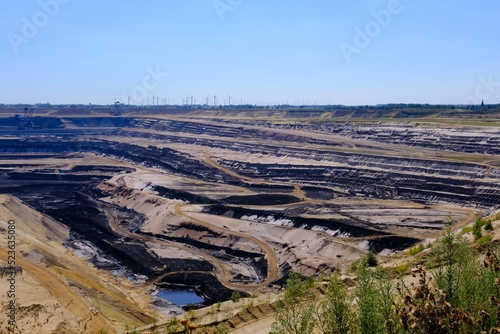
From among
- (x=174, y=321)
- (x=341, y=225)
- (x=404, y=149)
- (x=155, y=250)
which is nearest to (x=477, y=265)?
(x=174, y=321)

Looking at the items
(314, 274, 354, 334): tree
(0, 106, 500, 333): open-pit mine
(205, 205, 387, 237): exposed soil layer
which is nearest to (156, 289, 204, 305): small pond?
(0, 106, 500, 333): open-pit mine

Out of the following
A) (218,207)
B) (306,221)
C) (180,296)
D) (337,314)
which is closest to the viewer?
(337,314)

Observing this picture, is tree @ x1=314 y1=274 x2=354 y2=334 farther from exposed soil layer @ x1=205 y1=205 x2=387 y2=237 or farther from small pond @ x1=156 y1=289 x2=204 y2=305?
exposed soil layer @ x1=205 y1=205 x2=387 y2=237

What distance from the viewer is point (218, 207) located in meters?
63.2

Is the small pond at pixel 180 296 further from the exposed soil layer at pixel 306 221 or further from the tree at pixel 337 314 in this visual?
the tree at pixel 337 314

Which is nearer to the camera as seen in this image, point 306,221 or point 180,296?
point 180,296

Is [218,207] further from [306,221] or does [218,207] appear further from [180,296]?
[180,296]

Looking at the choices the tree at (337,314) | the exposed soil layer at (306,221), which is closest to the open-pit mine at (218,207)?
the exposed soil layer at (306,221)

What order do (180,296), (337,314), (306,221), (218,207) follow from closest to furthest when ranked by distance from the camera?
1. (337,314)
2. (180,296)
3. (306,221)
4. (218,207)

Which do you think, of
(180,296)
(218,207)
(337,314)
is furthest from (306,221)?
(337,314)

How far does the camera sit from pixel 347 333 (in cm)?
1295

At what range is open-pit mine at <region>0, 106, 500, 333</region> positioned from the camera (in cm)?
4059

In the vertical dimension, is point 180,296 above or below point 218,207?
below

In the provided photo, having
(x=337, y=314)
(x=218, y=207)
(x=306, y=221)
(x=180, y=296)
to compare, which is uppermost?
(x=337, y=314)
